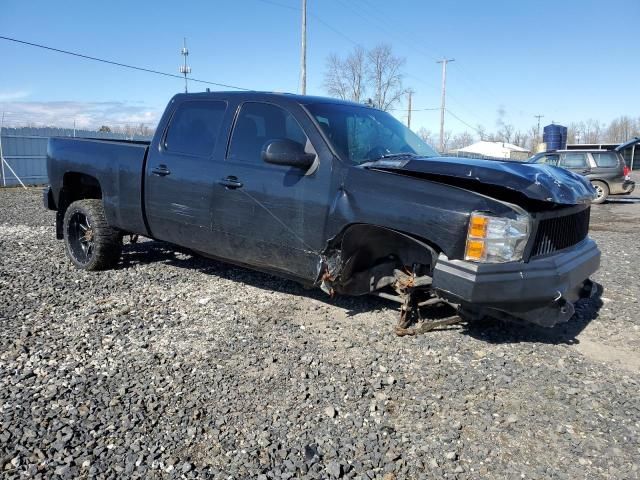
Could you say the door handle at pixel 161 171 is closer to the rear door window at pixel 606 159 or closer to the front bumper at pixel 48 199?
the front bumper at pixel 48 199

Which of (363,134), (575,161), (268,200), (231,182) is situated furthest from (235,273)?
(575,161)

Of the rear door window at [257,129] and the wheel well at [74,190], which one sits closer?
the rear door window at [257,129]

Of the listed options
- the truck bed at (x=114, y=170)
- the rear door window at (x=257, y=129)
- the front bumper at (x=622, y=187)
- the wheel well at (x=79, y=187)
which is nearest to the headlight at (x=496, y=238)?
the rear door window at (x=257, y=129)

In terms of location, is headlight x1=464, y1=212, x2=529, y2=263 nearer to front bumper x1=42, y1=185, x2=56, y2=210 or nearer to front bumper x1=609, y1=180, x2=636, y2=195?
front bumper x1=42, y1=185, x2=56, y2=210

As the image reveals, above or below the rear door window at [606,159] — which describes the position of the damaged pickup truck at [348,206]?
below

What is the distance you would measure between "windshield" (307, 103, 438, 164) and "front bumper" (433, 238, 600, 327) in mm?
1204

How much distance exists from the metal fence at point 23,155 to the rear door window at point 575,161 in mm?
17968

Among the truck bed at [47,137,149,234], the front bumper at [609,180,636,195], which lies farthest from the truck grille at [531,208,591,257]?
the front bumper at [609,180,636,195]

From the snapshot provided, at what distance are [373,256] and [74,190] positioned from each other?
13.2 feet

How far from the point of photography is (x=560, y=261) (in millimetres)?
3439

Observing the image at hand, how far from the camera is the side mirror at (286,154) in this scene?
3744 mm

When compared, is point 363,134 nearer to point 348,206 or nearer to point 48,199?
point 348,206

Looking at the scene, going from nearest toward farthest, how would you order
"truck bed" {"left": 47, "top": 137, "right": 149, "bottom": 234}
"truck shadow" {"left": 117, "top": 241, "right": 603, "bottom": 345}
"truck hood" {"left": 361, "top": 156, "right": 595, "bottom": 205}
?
"truck hood" {"left": 361, "top": 156, "right": 595, "bottom": 205}, "truck shadow" {"left": 117, "top": 241, "right": 603, "bottom": 345}, "truck bed" {"left": 47, "top": 137, "right": 149, "bottom": 234}

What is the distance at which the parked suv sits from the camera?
15.3 m
